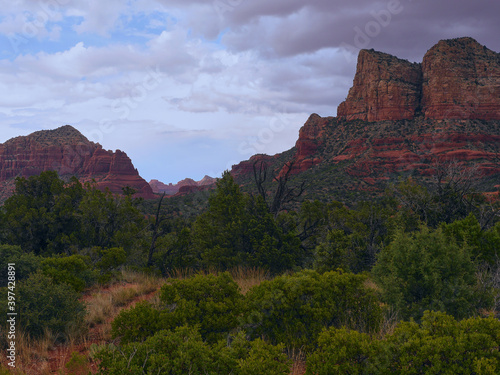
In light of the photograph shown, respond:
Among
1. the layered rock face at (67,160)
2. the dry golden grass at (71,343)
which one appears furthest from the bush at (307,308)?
the layered rock face at (67,160)

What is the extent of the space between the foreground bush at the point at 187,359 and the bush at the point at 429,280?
11.4ft

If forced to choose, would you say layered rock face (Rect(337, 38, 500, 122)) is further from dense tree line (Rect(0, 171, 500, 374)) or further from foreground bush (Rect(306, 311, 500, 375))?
foreground bush (Rect(306, 311, 500, 375))

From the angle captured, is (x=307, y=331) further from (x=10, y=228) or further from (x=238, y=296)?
(x=10, y=228)

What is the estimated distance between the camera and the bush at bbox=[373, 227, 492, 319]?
5.75 m

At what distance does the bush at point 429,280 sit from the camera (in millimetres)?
5746

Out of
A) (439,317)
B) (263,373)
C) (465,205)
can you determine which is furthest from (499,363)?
(465,205)

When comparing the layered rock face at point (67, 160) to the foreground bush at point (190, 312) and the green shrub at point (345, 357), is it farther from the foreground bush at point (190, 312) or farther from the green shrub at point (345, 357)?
the green shrub at point (345, 357)

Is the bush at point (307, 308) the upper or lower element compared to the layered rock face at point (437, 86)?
lower

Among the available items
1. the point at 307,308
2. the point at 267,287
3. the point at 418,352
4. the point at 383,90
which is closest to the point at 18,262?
the point at 267,287

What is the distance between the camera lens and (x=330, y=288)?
17.7 ft

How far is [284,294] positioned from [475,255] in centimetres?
623

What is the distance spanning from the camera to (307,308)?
5094 mm

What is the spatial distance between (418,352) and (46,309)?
6105 millimetres

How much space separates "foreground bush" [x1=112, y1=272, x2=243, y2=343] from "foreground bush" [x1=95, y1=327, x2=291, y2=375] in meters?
0.93
